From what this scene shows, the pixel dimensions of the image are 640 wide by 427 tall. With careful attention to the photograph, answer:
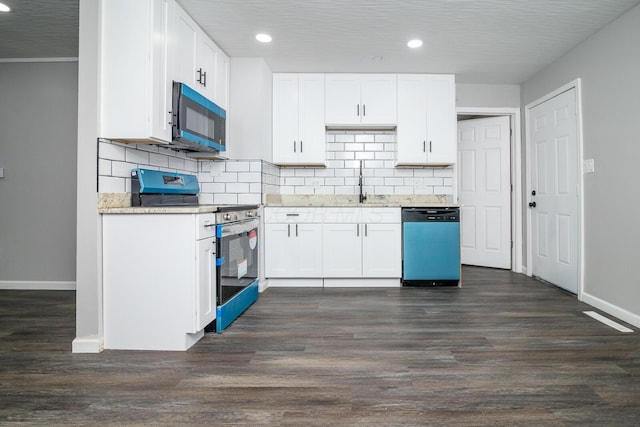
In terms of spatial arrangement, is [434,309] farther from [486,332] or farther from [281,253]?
[281,253]

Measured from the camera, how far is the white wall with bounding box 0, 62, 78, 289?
3867mm

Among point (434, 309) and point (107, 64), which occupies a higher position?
point (107, 64)

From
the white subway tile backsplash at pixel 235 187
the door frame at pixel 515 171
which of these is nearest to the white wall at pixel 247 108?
the white subway tile backsplash at pixel 235 187

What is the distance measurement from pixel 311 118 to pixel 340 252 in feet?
5.01

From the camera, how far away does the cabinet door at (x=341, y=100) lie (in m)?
4.18

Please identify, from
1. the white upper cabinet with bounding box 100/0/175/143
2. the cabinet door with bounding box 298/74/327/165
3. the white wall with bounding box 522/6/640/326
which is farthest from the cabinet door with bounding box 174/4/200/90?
the white wall with bounding box 522/6/640/326

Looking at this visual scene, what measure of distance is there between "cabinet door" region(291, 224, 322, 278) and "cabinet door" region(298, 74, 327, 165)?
860 mm

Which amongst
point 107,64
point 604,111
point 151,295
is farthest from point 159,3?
point 604,111

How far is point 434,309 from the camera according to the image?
3.10 m

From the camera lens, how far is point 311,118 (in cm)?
417

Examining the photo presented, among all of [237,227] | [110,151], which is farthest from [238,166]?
[110,151]

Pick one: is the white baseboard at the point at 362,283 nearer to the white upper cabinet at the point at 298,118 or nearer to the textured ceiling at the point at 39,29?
the white upper cabinet at the point at 298,118

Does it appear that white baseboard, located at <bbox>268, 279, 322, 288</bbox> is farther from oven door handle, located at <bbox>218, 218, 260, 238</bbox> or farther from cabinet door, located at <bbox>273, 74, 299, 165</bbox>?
cabinet door, located at <bbox>273, 74, 299, 165</bbox>

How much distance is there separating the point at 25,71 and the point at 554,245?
5.84 meters
